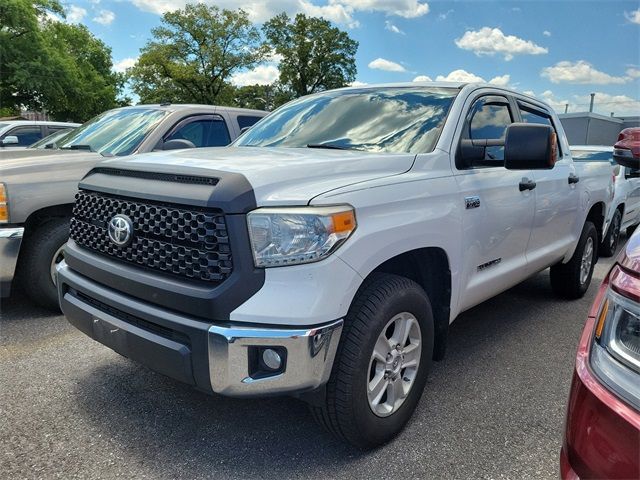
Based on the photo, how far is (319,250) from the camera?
6.75ft

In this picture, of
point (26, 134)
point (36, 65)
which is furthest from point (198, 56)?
point (26, 134)

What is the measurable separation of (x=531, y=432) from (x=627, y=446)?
5.08 feet

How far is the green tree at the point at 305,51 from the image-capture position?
46.7m

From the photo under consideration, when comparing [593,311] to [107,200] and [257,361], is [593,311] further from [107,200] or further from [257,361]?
[107,200]

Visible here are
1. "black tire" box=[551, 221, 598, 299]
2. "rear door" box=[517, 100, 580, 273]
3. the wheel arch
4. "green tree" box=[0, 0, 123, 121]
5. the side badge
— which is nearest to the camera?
the wheel arch

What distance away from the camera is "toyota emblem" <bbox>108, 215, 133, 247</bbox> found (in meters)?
2.38

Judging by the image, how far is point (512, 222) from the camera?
135 inches

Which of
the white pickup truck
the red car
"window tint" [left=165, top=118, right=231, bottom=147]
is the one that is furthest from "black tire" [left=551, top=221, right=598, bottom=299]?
"window tint" [left=165, top=118, right=231, bottom=147]

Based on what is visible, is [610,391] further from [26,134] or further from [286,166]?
[26,134]

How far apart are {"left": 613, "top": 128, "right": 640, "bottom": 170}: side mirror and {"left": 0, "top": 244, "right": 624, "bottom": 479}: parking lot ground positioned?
4.63ft

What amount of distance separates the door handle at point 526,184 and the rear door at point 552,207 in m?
0.13

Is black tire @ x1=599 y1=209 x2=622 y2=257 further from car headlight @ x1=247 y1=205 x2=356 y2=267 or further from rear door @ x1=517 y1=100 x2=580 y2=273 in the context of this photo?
car headlight @ x1=247 y1=205 x2=356 y2=267

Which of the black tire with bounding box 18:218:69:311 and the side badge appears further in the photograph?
the black tire with bounding box 18:218:69:311

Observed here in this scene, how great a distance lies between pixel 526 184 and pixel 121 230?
8.81 ft
